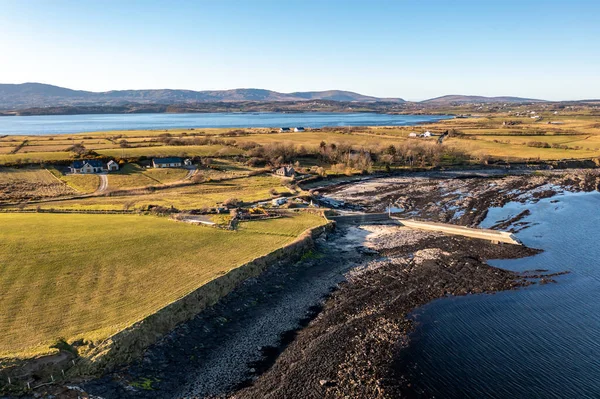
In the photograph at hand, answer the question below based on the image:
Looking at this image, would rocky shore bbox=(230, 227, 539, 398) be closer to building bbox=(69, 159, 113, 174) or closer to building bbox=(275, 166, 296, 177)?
building bbox=(275, 166, 296, 177)

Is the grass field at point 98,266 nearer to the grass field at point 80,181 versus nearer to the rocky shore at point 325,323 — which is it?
the rocky shore at point 325,323

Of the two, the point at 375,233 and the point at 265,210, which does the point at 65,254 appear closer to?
the point at 265,210

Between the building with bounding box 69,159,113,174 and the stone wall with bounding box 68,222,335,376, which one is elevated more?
the building with bounding box 69,159,113,174

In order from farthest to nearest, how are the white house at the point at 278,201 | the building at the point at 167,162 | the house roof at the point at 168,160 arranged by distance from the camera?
1. the house roof at the point at 168,160
2. the building at the point at 167,162
3. the white house at the point at 278,201

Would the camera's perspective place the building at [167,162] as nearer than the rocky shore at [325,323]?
No

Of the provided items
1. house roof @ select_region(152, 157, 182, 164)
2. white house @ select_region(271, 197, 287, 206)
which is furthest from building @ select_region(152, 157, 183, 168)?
white house @ select_region(271, 197, 287, 206)

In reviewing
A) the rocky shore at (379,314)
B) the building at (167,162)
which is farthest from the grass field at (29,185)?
the rocky shore at (379,314)
